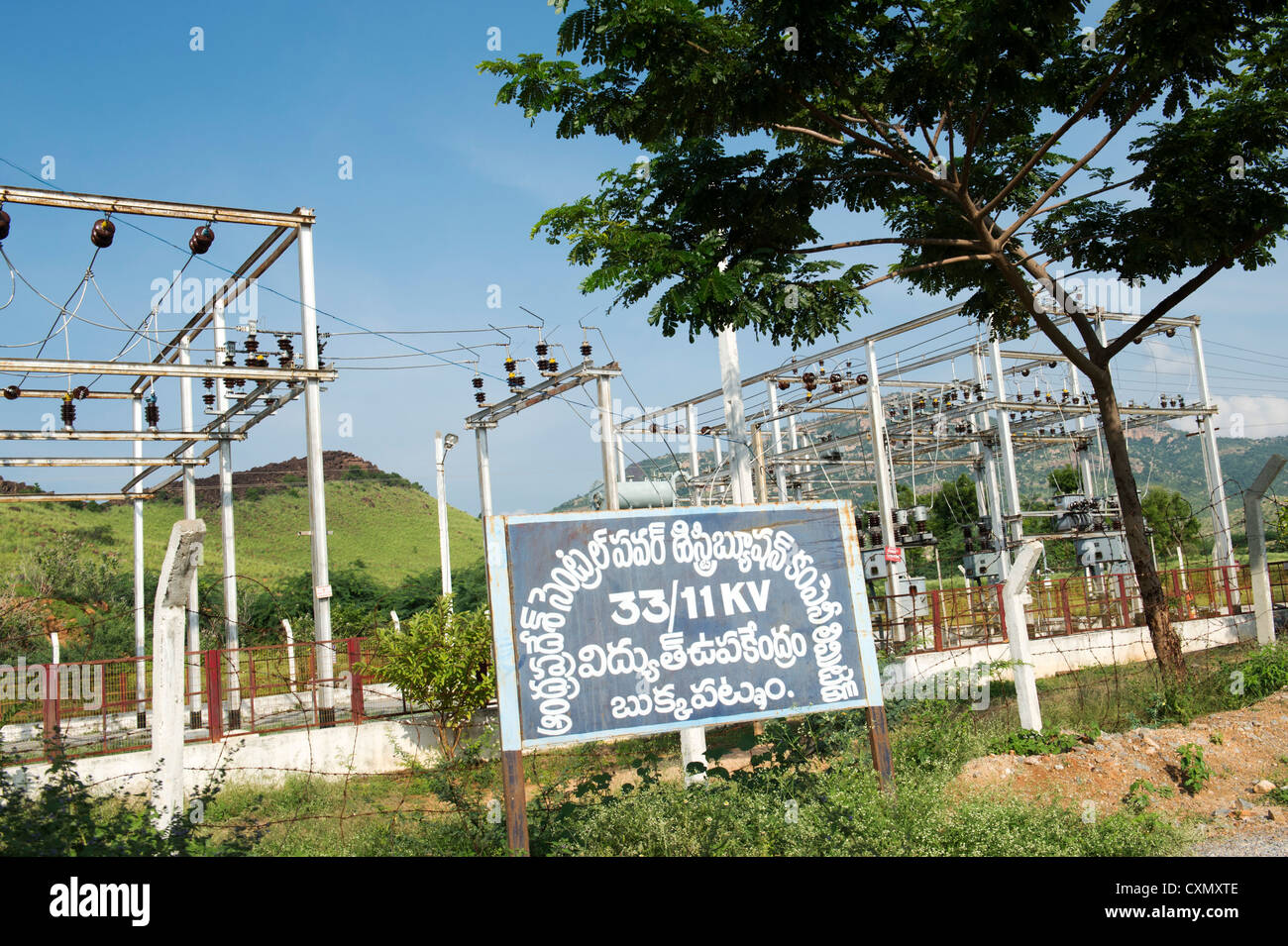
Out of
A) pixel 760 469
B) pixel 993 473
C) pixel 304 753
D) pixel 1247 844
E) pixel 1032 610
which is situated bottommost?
pixel 1247 844

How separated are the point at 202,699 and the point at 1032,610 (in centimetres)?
1813

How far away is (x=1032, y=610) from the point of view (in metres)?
22.3

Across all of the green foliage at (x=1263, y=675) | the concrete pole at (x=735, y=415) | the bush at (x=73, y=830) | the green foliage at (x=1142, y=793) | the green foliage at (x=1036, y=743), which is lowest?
the green foliage at (x=1142, y=793)

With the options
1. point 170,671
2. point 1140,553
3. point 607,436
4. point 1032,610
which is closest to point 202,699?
point 607,436

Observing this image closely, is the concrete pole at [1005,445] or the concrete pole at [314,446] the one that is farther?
the concrete pole at [1005,445]

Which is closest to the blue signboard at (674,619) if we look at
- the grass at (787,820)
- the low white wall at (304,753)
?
the grass at (787,820)

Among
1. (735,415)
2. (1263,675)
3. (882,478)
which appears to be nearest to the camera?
(735,415)

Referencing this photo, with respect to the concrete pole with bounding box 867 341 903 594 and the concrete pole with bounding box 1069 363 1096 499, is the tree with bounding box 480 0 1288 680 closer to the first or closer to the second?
the concrete pole with bounding box 867 341 903 594

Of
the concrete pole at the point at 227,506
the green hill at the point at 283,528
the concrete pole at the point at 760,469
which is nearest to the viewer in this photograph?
the concrete pole at the point at 227,506

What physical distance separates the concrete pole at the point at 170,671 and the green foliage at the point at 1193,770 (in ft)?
→ 26.0

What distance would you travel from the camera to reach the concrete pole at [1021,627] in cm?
859

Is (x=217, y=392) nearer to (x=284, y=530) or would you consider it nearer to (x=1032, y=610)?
(x=1032, y=610)

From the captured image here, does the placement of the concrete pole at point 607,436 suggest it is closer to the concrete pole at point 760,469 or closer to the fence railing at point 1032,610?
the concrete pole at point 760,469
